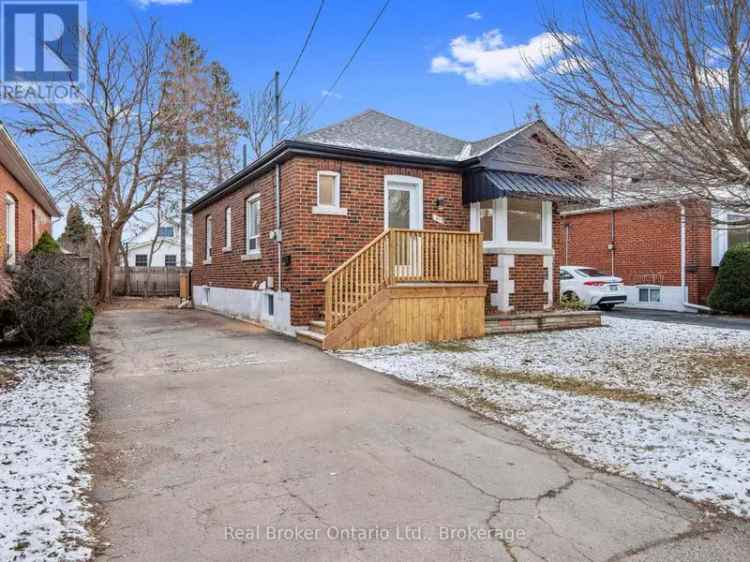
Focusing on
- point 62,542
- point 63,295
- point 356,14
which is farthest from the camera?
point 356,14

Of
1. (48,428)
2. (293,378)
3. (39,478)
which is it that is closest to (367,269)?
(293,378)

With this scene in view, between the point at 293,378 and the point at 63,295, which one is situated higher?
the point at 63,295

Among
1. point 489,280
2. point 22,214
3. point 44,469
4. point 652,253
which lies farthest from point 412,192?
point 652,253

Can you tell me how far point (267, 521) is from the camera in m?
2.73

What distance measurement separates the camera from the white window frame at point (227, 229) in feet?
46.8

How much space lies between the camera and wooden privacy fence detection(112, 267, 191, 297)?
2423cm

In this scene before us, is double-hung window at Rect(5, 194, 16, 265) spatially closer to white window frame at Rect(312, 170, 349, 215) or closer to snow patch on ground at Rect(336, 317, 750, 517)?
white window frame at Rect(312, 170, 349, 215)

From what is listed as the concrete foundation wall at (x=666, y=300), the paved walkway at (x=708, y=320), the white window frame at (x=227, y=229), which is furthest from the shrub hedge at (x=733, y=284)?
the white window frame at (x=227, y=229)

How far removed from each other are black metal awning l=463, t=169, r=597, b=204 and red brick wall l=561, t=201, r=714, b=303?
5511mm

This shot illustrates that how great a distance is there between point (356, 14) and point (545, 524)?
1101 centimetres

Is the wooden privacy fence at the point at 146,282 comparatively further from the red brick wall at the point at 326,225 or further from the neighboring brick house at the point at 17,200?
the red brick wall at the point at 326,225

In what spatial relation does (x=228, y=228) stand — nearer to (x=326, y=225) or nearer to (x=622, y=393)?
(x=326, y=225)

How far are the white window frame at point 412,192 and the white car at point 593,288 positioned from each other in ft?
24.9

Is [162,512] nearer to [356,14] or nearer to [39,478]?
[39,478]
